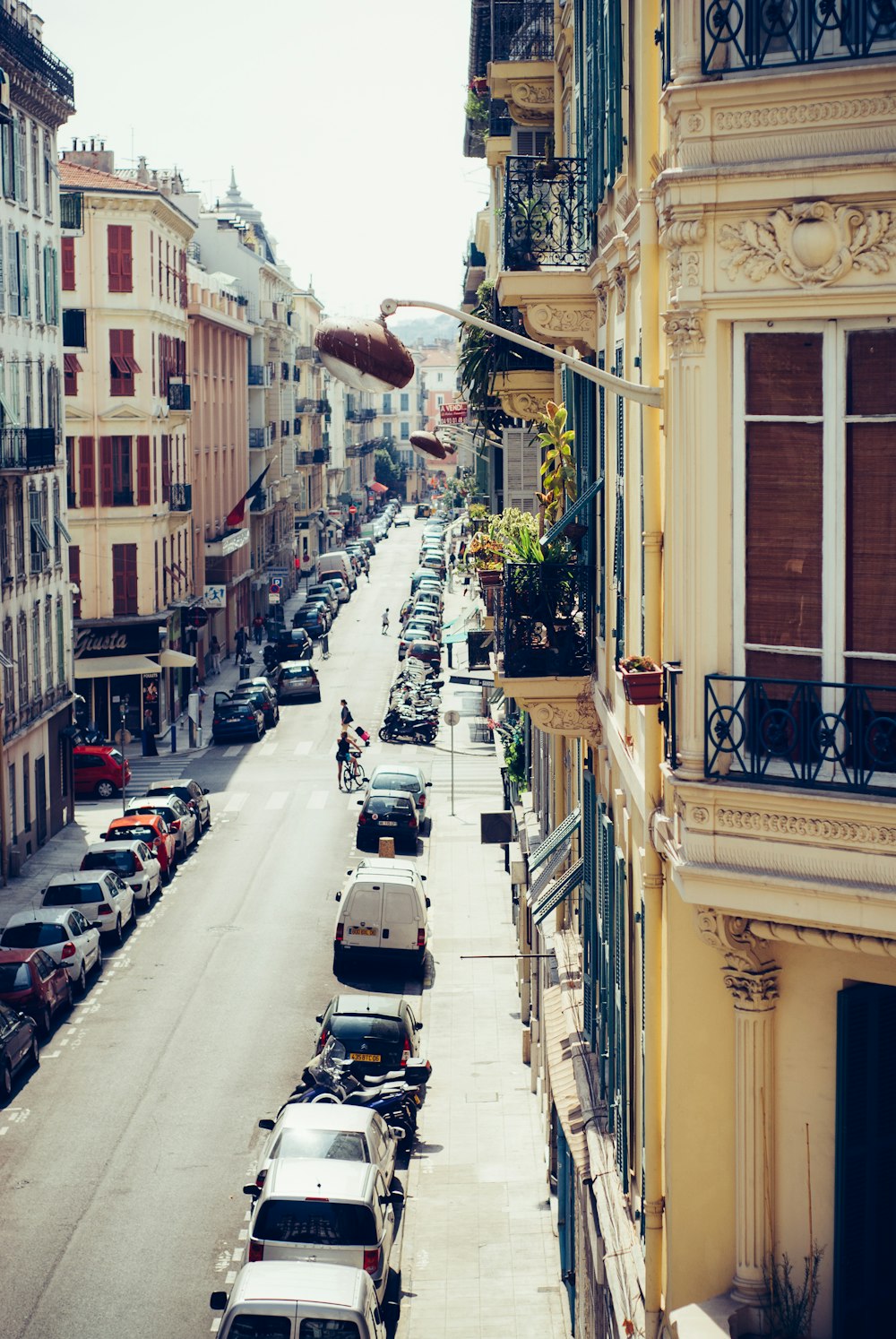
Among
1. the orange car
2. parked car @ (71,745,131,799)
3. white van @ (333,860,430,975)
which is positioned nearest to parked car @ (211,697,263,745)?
parked car @ (71,745,131,799)

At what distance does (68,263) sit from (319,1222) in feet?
155

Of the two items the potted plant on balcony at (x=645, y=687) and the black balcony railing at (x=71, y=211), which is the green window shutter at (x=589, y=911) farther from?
the black balcony railing at (x=71, y=211)

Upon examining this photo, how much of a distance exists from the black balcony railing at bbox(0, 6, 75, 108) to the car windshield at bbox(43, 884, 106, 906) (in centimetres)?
1998

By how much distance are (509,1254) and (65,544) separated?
32.3 m

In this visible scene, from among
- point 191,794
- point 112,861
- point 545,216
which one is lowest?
point 112,861

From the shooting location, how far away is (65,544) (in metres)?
50.1

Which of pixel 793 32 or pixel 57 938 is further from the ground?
pixel 793 32

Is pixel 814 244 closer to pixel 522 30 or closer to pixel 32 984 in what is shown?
pixel 522 30

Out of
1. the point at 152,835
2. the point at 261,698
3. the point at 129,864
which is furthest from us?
the point at 261,698

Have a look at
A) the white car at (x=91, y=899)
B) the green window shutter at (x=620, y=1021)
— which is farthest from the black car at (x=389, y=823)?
the green window shutter at (x=620, y=1021)

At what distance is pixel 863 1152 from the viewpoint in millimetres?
9875

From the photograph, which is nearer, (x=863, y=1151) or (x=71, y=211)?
(x=863, y=1151)

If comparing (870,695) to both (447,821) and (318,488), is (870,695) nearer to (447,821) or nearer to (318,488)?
(447,821)

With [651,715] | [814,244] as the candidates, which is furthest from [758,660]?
[814,244]
